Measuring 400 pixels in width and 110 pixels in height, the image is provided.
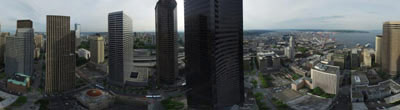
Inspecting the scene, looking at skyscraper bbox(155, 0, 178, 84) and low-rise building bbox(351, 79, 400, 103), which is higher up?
skyscraper bbox(155, 0, 178, 84)

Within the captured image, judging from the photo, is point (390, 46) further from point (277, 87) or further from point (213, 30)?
point (213, 30)

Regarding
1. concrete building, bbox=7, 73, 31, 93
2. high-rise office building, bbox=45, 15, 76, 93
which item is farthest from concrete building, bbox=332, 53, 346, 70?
concrete building, bbox=7, 73, 31, 93

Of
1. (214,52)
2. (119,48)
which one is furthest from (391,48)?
(119,48)

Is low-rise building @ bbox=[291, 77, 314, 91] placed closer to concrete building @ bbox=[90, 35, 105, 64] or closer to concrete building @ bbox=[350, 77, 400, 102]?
concrete building @ bbox=[350, 77, 400, 102]

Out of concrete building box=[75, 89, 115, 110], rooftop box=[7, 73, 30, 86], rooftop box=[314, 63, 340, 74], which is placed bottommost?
concrete building box=[75, 89, 115, 110]

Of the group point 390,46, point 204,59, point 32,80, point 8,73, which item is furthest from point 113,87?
point 390,46

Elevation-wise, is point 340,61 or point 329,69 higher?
point 340,61

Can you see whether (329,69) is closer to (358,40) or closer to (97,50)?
(97,50)
